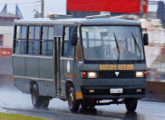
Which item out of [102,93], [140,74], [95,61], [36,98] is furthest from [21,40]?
[140,74]

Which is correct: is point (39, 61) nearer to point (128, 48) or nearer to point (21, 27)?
point (21, 27)

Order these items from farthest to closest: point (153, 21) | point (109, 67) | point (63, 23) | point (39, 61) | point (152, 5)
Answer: point (152, 5), point (153, 21), point (39, 61), point (63, 23), point (109, 67)

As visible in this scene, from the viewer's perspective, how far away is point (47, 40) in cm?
2205

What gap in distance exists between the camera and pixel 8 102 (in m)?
25.7

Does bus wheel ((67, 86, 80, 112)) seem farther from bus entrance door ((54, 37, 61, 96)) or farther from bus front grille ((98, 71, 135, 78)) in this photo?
bus entrance door ((54, 37, 61, 96))

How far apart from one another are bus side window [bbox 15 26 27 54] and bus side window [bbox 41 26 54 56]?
5.46 ft

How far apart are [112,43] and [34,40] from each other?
425cm

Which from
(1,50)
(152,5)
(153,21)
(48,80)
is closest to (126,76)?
(48,80)

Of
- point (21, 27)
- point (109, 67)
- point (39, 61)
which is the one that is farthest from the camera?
point (21, 27)

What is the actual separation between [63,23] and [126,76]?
9.24 feet

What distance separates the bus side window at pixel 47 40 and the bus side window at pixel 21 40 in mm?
1664

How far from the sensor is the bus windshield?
19.4 m

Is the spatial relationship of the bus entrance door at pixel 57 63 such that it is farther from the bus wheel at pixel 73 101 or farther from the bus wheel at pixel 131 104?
the bus wheel at pixel 131 104

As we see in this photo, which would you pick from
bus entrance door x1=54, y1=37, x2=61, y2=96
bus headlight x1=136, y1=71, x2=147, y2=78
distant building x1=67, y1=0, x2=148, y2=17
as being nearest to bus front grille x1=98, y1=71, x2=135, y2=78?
bus headlight x1=136, y1=71, x2=147, y2=78
